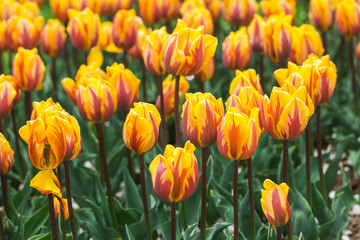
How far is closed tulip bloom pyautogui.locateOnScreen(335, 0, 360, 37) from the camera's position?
3.51 meters

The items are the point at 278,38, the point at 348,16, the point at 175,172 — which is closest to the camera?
the point at 175,172

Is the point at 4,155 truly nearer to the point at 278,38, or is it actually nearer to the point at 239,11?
the point at 278,38

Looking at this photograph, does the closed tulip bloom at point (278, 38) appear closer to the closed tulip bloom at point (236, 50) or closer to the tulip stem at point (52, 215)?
the closed tulip bloom at point (236, 50)

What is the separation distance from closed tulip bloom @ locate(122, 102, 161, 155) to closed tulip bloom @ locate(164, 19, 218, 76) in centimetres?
24

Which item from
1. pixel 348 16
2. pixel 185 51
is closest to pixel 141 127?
pixel 185 51

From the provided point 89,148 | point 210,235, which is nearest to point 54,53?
point 89,148

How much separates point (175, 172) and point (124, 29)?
1.65 metres

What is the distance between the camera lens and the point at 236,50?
124 inches

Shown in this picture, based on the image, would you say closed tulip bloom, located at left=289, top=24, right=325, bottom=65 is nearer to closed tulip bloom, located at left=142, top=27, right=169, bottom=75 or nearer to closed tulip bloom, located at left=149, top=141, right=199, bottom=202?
closed tulip bloom, located at left=142, top=27, right=169, bottom=75

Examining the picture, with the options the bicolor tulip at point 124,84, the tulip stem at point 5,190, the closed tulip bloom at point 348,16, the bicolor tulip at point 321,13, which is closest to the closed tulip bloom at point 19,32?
the bicolor tulip at point 124,84

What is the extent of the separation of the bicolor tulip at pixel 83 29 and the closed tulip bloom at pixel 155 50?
0.93 metres

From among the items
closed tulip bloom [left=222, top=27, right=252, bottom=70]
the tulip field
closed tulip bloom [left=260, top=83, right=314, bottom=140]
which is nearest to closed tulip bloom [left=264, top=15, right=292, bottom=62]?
the tulip field

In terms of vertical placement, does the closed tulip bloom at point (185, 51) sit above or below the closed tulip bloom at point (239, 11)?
above

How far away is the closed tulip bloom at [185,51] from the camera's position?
2240mm
